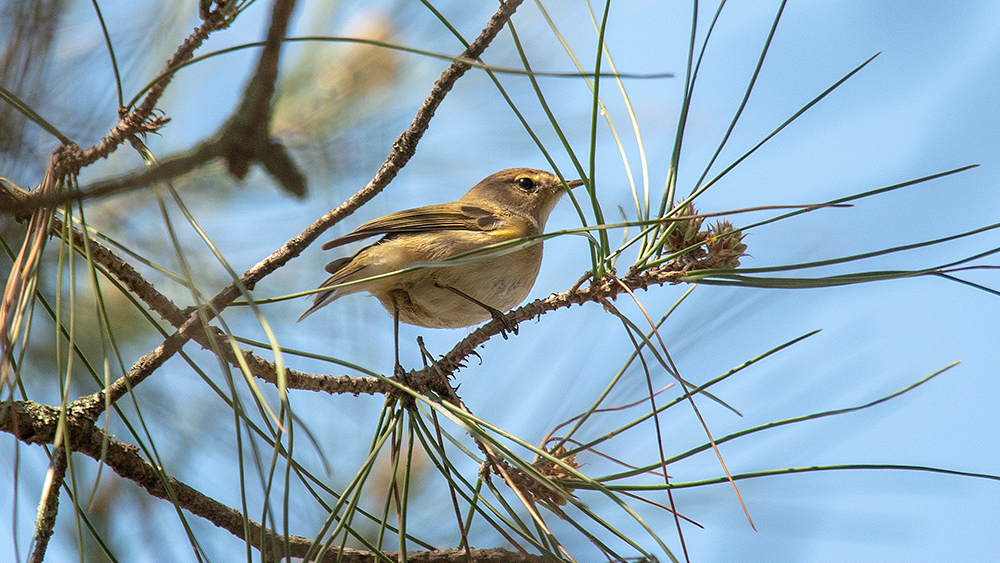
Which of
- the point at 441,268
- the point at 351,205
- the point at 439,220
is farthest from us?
the point at 439,220

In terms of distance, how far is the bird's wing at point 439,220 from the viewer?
2.92 m

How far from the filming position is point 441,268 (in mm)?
2629

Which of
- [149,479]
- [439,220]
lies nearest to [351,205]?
[149,479]

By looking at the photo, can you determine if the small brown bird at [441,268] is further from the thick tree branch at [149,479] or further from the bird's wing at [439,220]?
the thick tree branch at [149,479]

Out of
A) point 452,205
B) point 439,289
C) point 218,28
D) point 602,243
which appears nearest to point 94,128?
point 218,28

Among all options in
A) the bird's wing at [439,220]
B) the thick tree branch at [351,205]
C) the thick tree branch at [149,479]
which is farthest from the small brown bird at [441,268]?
the thick tree branch at [149,479]

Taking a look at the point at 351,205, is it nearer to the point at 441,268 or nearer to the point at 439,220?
the point at 441,268

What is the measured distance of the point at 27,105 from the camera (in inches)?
48.1

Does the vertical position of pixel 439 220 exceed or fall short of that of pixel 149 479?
it exceeds it

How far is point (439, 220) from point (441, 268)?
444 mm

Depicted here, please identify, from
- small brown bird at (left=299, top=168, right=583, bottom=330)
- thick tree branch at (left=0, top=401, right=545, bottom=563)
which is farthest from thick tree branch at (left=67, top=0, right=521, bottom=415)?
small brown bird at (left=299, top=168, right=583, bottom=330)

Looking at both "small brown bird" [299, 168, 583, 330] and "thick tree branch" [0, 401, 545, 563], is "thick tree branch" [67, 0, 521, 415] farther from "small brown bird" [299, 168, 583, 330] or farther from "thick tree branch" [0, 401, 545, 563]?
"small brown bird" [299, 168, 583, 330]

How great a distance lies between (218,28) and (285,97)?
59 centimetres

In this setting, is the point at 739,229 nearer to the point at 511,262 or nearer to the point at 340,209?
the point at 340,209
